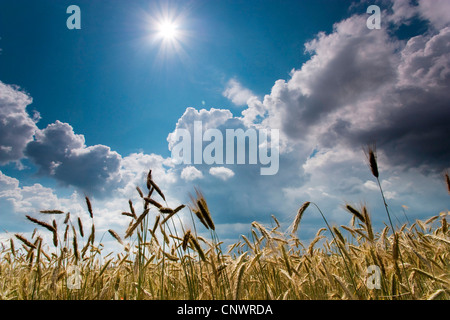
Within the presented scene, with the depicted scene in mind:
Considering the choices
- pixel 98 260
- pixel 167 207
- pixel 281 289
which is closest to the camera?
pixel 167 207

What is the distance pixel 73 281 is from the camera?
3799mm

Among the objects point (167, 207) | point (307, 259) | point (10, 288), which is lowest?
point (10, 288)

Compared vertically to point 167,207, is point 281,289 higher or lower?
lower

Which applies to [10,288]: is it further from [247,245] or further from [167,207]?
[247,245]

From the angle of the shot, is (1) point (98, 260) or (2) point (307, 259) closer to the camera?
(2) point (307, 259)
